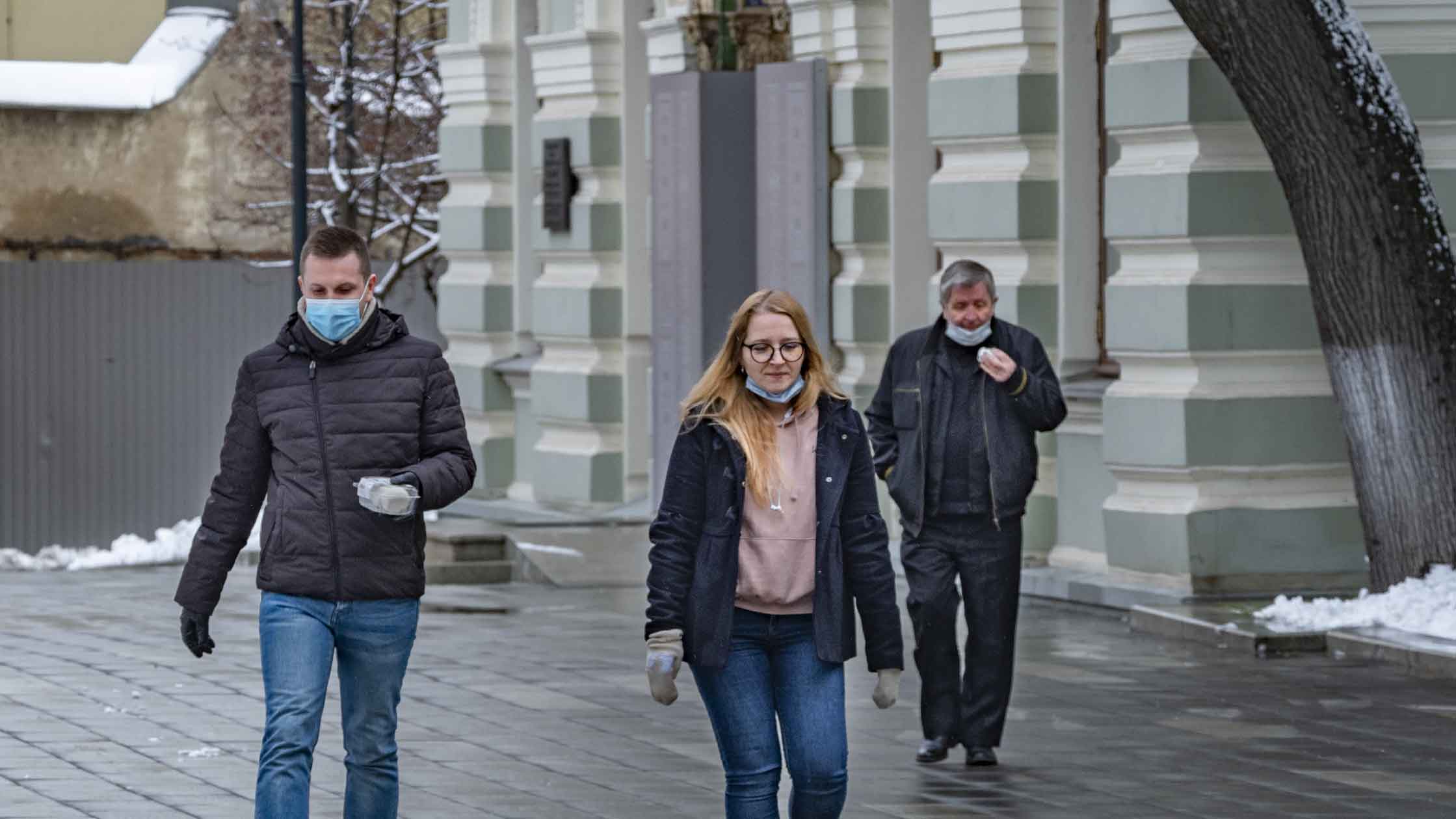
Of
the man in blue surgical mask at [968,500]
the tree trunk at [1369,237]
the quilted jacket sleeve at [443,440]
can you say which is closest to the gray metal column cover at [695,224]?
the tree trunk at [1369,237]

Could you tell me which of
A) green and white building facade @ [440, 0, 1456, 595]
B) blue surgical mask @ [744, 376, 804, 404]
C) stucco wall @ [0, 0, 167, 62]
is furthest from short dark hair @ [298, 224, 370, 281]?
stucco wall @ [0, 0, 167, 62]

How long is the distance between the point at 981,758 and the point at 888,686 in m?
3.05

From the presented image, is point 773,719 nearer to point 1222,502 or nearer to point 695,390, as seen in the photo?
point 695,390

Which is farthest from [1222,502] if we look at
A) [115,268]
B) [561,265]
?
[115,268]

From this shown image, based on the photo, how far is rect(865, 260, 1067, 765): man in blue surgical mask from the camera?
991cm

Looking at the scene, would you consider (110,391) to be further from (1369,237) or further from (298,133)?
(1369,237)

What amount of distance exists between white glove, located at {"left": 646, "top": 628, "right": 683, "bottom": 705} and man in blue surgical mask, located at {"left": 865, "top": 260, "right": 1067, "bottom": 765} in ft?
10.5

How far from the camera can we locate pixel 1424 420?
1278 centimetres

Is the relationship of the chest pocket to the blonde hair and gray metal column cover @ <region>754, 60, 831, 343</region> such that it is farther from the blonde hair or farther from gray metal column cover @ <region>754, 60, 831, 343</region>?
gray metal column cover @ <region>754, 60, 831, 343</region>

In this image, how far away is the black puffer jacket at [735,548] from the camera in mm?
6777

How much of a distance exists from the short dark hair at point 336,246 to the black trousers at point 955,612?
308 centimetres

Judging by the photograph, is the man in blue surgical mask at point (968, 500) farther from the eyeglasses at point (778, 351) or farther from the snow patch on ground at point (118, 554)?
the snow patch on ground at point (118, 554)

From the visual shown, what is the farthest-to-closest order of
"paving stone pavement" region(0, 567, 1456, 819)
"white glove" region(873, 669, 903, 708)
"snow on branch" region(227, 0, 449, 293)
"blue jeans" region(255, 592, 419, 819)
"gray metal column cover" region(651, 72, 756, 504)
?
"snow on branch" region(227, 0, 449, 293) → "gray metal column cover" region(651, 72, 756, 504) → "paving stone pavement" region(0, 567, 1456, 819) → "blue jeans" region(255, 592, 419, 819) → "white glove" region(873, 669, 903, 708)

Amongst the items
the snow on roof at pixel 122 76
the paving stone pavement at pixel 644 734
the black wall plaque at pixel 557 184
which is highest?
the snow on roof at pixel 122 76
